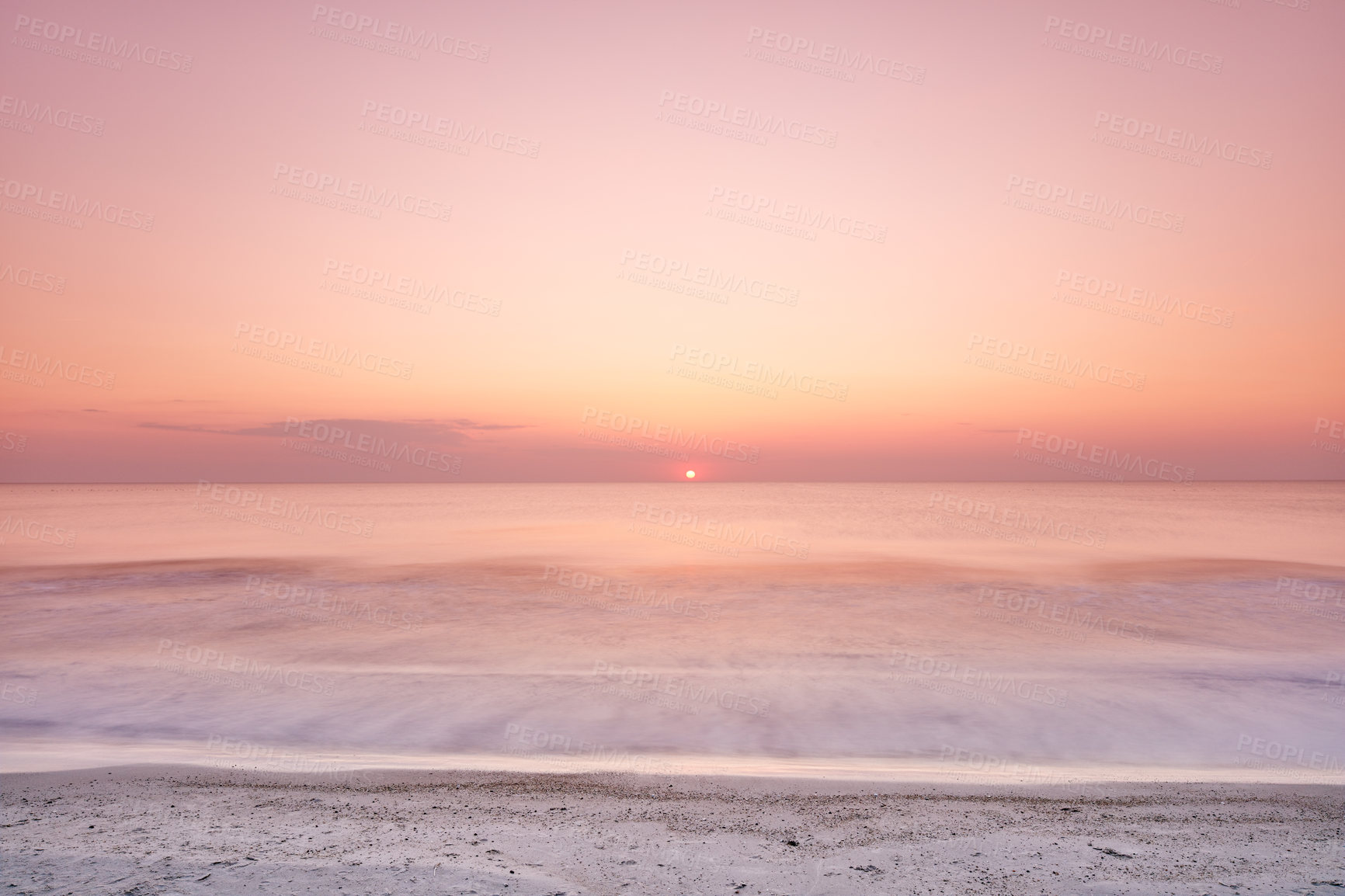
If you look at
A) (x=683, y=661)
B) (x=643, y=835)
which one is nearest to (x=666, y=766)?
(x=643, y=835)

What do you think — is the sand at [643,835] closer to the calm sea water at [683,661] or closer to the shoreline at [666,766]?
the shoreline at [666,766]

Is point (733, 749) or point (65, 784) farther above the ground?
point (65, 784)

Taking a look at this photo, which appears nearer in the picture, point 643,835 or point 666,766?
point 643,835

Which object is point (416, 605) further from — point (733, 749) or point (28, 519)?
point (28, 519)

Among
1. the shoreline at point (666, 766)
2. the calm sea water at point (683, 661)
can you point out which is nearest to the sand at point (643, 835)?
the shoreline at point (666, 766)

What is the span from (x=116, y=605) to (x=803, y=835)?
19.5 meters

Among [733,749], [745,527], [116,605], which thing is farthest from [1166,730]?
[745,527]

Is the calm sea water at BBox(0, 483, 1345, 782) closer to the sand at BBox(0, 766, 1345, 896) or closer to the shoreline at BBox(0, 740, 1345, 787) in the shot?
the shoreline at BBox(0, 740, 1345, 787)

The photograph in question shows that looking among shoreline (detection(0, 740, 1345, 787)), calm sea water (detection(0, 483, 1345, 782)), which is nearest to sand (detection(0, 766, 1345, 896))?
shoreline (detection(0, 740, 1345, 787))

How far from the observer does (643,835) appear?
445 cm

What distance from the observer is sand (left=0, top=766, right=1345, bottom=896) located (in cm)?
379

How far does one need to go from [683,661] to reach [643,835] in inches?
298

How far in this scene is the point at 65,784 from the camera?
5.28 metres

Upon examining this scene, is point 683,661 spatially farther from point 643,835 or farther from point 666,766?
point 643,835
